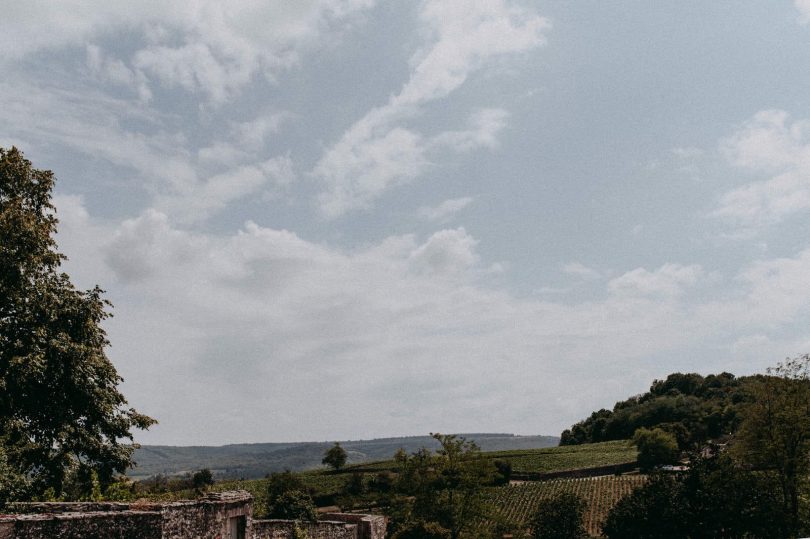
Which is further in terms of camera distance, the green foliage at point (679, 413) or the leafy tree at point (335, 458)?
the leafy tree at point (335, 458)

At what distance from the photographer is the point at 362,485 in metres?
89.6

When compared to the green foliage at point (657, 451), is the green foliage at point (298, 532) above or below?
above

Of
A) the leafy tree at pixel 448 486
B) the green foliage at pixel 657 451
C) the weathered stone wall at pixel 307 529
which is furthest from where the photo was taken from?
the green foliage at pixel 657 451

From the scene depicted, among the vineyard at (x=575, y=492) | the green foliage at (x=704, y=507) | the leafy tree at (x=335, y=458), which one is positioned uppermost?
the green foliage at (x=704, y=507)

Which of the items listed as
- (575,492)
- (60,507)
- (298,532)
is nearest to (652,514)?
(575,492)

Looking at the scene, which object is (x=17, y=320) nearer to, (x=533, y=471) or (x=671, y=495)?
(x=671, y=495)

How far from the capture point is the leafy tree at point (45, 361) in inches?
763

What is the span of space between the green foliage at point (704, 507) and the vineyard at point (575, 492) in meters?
15.3

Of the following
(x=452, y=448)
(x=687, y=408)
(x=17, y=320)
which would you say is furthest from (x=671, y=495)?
(x=687, y=408)

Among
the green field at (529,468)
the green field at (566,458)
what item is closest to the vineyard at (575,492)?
the green field at (529,468)

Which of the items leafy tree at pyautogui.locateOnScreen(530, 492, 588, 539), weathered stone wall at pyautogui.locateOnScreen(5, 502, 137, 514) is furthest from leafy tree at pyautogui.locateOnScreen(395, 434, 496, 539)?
weathered stone wall at pyautogui.locateOnScreen(5, 502, 137, 514)

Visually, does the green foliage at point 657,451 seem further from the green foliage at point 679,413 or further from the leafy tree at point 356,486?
the leafy tree at point 356,486

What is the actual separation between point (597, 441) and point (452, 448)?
392ft

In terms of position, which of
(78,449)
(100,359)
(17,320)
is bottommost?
(78,449)
